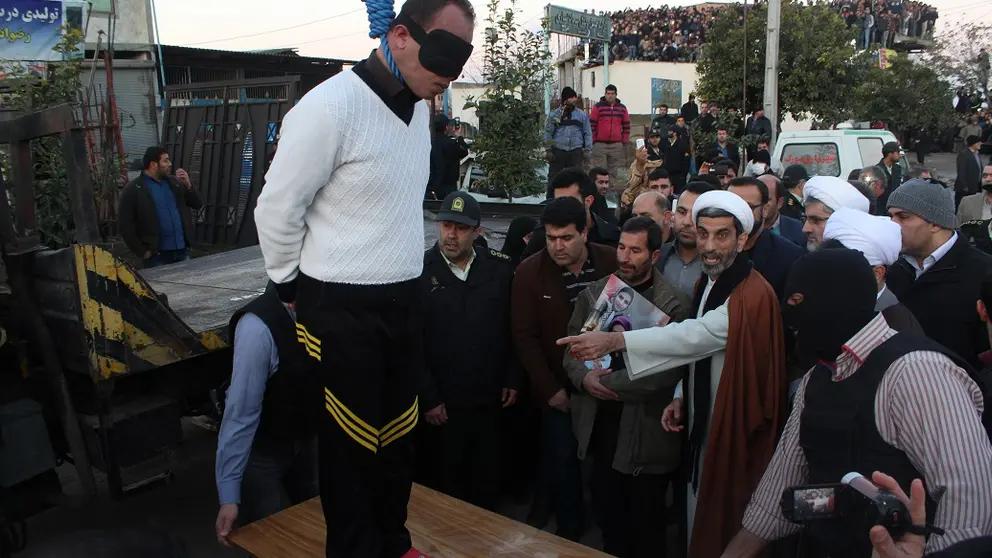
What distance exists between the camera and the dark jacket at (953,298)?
344 cm

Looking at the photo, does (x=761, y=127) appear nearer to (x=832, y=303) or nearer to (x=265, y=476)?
(x=265, y=476)

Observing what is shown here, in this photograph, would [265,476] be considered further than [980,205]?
No

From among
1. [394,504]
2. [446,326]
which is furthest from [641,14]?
[394,504]

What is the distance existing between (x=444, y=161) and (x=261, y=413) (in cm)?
825

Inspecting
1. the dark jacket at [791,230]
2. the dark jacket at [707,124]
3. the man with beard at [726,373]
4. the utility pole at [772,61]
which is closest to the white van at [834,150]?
the utility pole at [772,61]

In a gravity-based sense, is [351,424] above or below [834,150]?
below

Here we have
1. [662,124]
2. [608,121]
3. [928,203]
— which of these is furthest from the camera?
[662,124]

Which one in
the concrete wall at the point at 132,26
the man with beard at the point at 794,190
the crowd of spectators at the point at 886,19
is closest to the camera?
the man with beard at the point at 794,190

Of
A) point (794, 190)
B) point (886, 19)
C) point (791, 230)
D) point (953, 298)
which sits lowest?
point (953, 298)

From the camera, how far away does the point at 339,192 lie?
81.7 inches

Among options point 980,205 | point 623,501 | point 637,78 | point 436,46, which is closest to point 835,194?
point 623,501

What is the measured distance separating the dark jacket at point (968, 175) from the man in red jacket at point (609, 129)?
5.04m

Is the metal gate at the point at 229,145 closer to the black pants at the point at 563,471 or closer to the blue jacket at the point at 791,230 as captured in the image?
the black pants at the point at 563,471

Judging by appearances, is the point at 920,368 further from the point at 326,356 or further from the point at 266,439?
the point at 266,439
